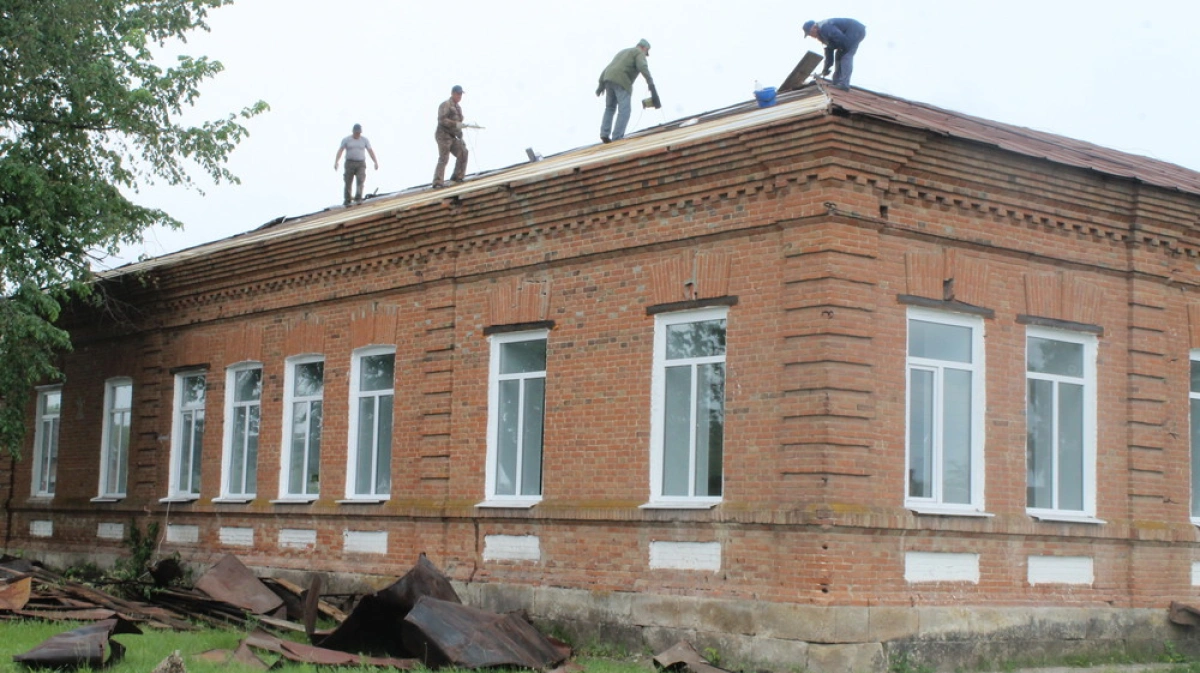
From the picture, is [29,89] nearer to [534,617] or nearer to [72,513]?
[72,513]

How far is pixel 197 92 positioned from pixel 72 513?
24.5ft

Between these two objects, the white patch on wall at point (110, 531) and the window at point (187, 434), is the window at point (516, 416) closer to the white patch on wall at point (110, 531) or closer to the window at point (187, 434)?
the window at point (187, 434)

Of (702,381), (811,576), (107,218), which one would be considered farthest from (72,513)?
(811,576)

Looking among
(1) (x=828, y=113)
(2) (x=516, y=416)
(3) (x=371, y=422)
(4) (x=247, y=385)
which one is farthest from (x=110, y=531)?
(1) (x=828, y=113)

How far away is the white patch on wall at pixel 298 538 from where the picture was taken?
754 inches

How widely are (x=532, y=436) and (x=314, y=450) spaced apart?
4.31 metres

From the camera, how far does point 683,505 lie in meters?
14.5

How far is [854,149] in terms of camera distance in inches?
527

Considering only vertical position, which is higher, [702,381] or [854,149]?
[854,149]

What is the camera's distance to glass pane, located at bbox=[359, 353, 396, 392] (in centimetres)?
1859

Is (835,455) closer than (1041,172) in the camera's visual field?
Yes

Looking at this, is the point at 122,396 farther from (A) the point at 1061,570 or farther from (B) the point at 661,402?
(A) the point at 1061,570

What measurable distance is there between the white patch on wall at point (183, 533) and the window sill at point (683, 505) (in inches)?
349

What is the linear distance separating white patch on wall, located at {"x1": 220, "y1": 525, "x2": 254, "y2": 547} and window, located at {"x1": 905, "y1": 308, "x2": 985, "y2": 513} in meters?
9.80
